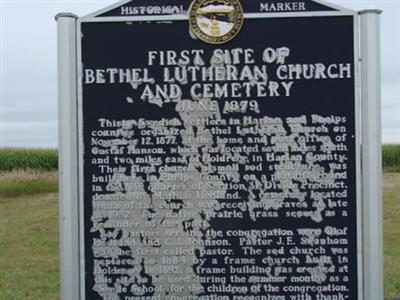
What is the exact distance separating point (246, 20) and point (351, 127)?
922 millimetres

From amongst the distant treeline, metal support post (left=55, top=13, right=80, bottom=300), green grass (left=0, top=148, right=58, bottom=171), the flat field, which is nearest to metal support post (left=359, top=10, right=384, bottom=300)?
metal support post (left=55, top=13, right=80, bottom=300)

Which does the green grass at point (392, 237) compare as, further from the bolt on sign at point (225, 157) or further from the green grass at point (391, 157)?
the green grass at point (391, 157)

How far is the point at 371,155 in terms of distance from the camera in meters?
4.73

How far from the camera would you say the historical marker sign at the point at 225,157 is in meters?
4.75

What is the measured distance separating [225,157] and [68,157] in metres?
0.97

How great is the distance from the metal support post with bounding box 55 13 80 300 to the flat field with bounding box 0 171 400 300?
4.70m

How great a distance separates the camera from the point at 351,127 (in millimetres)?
4762

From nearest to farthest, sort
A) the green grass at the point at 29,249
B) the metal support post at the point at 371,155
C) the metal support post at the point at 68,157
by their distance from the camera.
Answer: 1. the metal support post at the point at 371,155
2. the metal support post at the point at 68,157
3. the green grass at the point at 29,249

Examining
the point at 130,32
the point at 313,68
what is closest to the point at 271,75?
the point at 313,68

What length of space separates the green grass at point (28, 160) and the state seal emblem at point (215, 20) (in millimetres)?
24534

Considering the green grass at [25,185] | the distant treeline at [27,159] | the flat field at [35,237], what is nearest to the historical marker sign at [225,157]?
the flat field at [35,237]

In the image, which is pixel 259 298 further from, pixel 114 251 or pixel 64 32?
pixel 64 32

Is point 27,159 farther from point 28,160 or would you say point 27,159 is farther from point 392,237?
point 392,237

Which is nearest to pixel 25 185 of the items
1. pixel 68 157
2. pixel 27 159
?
pixel 27 159
